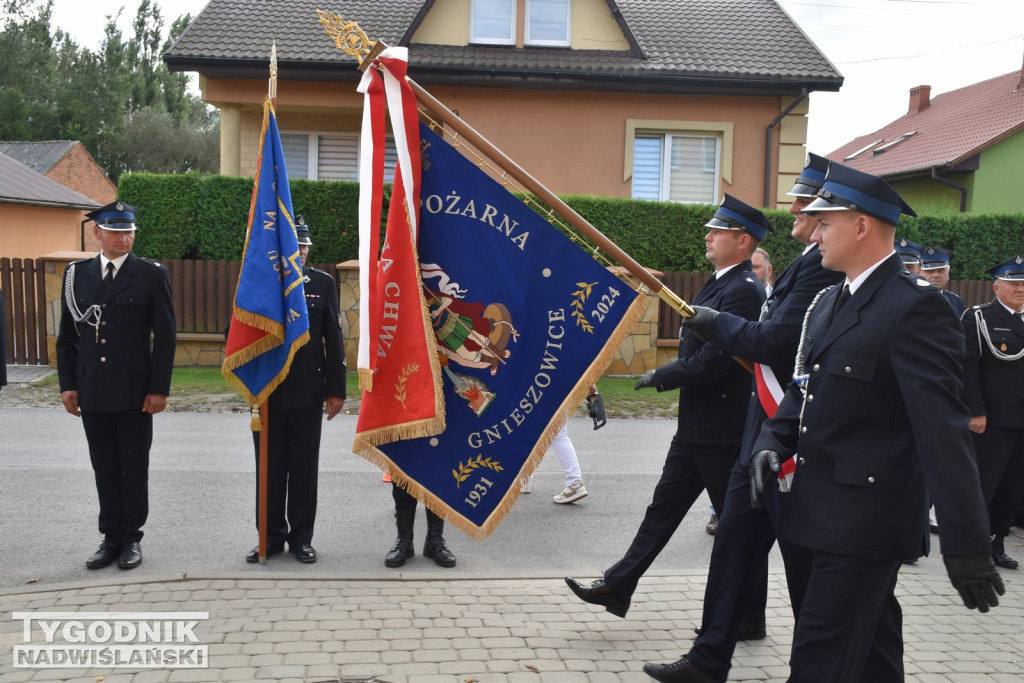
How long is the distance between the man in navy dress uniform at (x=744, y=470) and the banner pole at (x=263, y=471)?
2645mm

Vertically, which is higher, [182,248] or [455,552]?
[182,248]

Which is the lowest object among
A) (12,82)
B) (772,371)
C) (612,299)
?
(772,371)

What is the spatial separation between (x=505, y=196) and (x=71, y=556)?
3601 millimetres

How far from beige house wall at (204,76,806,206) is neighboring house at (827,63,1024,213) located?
5869 mm

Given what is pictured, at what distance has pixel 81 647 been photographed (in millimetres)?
4246

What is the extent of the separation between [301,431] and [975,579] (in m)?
4.07

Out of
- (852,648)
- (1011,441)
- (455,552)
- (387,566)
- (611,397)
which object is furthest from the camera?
(611,397)

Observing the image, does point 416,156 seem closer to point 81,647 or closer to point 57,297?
point 81,647

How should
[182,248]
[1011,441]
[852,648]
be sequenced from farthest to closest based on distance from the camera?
[182,248] → [1011,441] → [852,648]

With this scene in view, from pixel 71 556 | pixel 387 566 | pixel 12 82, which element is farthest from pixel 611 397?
pixel 12 82

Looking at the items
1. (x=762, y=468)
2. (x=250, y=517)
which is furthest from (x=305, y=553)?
(x=762, y=468)

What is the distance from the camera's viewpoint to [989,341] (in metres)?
6.71

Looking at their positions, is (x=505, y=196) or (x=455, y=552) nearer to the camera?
(x=505, y=196)

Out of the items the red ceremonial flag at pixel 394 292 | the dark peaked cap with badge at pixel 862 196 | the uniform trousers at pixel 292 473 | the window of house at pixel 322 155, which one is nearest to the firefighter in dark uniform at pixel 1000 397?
the dark peaked cap with badge at pixel 862 196
